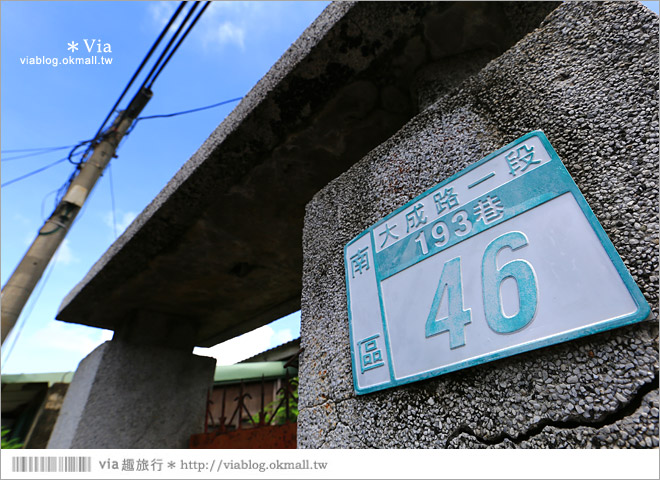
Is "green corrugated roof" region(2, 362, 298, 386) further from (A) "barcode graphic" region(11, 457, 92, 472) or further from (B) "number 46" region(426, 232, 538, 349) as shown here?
(B) "number 46" region(426, 232, 538, 349)

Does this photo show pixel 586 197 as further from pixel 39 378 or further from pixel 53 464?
pixel 39 378

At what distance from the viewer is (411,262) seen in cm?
102

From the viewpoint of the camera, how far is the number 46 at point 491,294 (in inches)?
30.5

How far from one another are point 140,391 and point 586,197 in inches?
126

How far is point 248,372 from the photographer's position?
5082 millimetres

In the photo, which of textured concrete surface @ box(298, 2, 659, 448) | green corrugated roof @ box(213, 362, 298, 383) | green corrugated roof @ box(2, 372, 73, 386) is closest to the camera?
textured concrete surface @ box(298, 2, 659, 448)

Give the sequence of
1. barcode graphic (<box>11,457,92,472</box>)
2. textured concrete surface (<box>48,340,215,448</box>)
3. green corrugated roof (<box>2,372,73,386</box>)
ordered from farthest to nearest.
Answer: green corrugated roof (<box>2,372,73,386</box>)
textured concrete surface (<box>48,340,215,448</box>)
barcode graphic (<box>11,457,92,472</box>)

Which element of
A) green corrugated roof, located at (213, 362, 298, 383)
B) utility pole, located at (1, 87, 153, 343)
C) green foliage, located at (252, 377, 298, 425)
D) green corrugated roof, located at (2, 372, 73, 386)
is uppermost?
utility pole, located at (1, 87, 153, 343)

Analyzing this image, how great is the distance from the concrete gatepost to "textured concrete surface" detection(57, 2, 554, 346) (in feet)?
1.11

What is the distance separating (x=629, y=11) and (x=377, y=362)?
105cm

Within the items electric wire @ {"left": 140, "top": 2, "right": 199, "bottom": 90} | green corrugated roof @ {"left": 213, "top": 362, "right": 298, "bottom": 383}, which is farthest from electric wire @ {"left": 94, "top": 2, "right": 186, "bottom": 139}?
green corrugated roof @ {"left": 213, "top": 362, "right": 298, "bottom": 383}

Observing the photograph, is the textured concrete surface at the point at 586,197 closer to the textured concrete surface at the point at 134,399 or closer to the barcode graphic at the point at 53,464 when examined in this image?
the barcode graphic at the point at 53,464

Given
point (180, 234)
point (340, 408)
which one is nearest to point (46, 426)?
point (180, 234)

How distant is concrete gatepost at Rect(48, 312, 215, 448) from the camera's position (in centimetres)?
269
